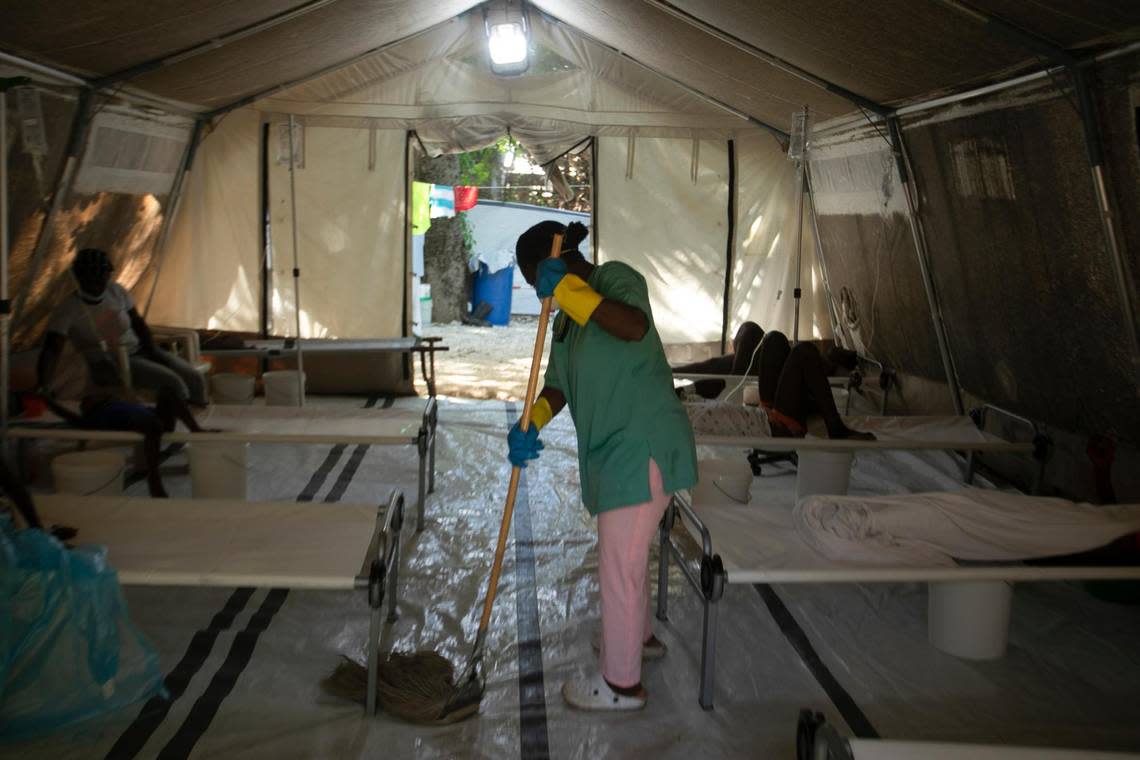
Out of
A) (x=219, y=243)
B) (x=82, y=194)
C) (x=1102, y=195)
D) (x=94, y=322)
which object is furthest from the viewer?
(x=219, y=243)

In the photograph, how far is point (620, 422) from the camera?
7.71ft

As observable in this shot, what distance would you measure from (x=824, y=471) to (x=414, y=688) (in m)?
2.37

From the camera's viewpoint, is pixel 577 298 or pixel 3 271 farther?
pixel 3 271

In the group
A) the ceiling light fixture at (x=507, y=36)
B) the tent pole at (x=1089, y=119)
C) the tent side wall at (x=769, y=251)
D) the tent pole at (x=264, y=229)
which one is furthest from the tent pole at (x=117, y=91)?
the tent side wall at (x=769, y=251)

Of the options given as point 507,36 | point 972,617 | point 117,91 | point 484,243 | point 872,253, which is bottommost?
point 972,617

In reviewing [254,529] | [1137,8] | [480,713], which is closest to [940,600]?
[480,713]

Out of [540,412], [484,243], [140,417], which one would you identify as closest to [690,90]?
[140,417]

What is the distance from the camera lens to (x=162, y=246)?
5.85m

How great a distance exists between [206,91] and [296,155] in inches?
53.0

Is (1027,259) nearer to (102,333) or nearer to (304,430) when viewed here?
(304,430)

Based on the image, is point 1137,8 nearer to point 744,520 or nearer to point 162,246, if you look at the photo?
point 744,520

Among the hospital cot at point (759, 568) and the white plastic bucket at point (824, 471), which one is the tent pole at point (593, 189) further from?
the hospital cot at point (759, 568)

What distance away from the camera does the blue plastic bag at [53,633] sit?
7.16 feet

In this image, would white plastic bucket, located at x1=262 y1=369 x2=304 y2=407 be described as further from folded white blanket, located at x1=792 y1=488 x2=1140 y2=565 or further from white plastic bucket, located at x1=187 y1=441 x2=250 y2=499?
folded white blanket, located at x1=792 y1=488 x2=1140 y2=565
